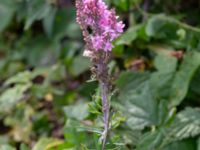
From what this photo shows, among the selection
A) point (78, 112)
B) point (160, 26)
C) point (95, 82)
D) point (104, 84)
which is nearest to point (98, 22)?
point (104, 84)

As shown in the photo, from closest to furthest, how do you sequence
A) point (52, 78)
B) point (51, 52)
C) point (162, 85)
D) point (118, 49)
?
point (162, 85) < point (118, 49) < point (52, 78) < point (51, 52)

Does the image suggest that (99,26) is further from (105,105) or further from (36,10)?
(36,10)

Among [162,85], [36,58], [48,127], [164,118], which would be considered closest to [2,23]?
[36,58]

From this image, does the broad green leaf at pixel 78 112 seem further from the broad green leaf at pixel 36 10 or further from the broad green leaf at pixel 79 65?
the broad green leaf at pixel 36 10

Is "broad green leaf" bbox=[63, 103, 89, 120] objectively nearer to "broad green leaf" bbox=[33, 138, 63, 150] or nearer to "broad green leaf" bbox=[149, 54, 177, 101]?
"broad green leaf" bbox=[33, 138, 63, 150]

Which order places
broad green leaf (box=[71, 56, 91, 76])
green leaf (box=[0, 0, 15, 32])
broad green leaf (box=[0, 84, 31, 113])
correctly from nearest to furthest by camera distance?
broad green leaf (box=[0, 84, 31, 113]) → broad green leaf (box=[71, 56, 91, 76]) → green leaf (box=[0, 0, 15, 32])

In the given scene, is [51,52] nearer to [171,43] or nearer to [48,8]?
[48,8]

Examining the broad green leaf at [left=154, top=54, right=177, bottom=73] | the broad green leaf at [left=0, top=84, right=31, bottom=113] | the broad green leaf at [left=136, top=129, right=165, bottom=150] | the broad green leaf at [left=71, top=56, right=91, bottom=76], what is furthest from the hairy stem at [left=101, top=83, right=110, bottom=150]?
the broad green leaf at [left=71, top=56, right=91, bottom=76]
